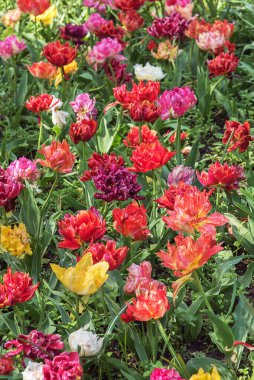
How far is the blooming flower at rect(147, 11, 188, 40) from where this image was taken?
13.2 ft

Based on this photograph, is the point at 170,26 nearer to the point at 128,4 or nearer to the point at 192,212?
the point at 128,4

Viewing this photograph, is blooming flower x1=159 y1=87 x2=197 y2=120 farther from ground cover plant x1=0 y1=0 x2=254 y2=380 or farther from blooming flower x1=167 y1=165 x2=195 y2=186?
blooming flower x1=167 y1=165 x2=195 y2=186

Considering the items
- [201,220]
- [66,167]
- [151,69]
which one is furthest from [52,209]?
[201,220]

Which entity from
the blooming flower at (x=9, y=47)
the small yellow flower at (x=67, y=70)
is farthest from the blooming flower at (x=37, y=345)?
the blooming flower at (x=9, y=47)

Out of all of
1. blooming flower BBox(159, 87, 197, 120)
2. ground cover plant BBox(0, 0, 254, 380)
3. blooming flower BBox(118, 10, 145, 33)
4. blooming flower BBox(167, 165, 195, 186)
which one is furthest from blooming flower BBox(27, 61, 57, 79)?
blooming flower BBox(167, 165, 195, 186)

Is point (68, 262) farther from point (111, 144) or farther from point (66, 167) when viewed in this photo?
point (111, 144)

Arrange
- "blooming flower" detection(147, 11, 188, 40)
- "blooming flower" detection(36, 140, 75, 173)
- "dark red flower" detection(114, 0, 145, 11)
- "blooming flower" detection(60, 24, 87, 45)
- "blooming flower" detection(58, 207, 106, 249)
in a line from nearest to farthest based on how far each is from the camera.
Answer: "blooming flower" detection(58, 207, 106, 249)
"blooming flower" detection(36, 140, 75, 173)
"blooming flower" detection(147, 11, 188, 40)
"blooming flower" detection(60, 24, 87, 45)
"dark red flower" detection(114, 0, 145, 11)

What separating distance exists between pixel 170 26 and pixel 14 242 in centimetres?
177

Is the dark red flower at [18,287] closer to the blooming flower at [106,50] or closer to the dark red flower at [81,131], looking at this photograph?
the dark red flower at [81,131]

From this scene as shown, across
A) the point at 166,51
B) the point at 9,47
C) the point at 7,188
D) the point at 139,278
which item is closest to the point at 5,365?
the point at 139,278

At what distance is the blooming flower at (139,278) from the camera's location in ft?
7.34

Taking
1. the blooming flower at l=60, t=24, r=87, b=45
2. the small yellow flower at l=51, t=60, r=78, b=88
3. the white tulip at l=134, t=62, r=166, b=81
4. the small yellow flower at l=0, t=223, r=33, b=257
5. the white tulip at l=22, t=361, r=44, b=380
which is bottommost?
the small yellow flower at l=51, t=60, r=78, b=88

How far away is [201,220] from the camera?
2.26 meters

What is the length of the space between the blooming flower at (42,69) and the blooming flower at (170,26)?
59 centimetres
